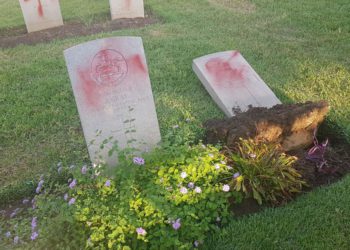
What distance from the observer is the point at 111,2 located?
7.30 m

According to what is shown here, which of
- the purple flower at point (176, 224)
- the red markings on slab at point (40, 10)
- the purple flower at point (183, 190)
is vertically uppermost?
the purple flower at point (183, 190)

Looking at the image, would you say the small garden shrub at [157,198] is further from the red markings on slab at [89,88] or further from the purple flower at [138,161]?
the red markings on slab at [89,88]

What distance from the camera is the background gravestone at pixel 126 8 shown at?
7.34 meters

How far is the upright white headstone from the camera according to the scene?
4.28m

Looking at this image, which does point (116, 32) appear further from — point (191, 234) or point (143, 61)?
point (191, 234)

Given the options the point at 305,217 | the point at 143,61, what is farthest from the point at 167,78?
the point at 305,217

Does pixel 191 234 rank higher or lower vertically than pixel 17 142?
higher

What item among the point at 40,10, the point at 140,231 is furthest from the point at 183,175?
the point at 40,10

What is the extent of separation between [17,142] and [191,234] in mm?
2422

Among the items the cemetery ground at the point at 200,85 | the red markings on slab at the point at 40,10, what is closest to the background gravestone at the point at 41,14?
the red markings on slab at the point at 40,10

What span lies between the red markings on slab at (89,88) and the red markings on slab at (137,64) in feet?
1.16

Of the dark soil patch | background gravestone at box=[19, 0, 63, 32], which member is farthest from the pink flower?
background gravestone at box=[19, 0, 63, 32]

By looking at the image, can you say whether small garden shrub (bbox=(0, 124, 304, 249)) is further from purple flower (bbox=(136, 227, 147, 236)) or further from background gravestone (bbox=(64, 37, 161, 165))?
background gravestone (bbox=(64, 37, 161, 165))

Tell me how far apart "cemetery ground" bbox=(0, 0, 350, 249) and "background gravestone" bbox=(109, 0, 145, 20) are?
35cm
